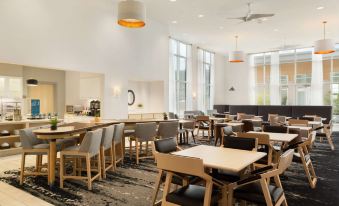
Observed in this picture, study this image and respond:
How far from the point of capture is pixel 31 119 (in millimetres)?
7129

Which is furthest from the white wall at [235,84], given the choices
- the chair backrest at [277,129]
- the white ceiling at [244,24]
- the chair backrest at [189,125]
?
the chair backrest at [277,129]

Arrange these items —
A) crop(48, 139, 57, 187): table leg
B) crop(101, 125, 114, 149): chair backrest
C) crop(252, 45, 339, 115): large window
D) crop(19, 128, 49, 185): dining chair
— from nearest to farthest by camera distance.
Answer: crop(48, 139, 57, 187): table leg, crop(19, 128, 49, 185): dining chair, crop(101, 125, 114, 149): chair backrest, crop(252, 45, 339, 115): large window

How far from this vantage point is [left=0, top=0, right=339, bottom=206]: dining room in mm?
3512

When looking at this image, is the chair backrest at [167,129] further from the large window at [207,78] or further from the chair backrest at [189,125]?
the large window at [207,78]

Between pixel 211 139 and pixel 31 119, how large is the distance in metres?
6.03

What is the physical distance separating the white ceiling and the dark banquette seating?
11.5 feet

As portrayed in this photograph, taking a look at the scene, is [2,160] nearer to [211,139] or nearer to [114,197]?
[114,197]

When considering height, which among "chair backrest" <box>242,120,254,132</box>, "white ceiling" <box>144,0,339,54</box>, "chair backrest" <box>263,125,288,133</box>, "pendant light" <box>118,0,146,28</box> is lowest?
"chair backrest" <box>242,120,254,132</box>

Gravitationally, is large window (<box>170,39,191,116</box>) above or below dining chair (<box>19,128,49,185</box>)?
above

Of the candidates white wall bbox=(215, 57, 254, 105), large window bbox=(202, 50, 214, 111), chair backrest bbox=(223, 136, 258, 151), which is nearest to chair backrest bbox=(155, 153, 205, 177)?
chair backrest bbox=(223, 136, 258, 151)

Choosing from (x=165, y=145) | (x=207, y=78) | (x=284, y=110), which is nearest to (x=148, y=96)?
(x=207, y=78)

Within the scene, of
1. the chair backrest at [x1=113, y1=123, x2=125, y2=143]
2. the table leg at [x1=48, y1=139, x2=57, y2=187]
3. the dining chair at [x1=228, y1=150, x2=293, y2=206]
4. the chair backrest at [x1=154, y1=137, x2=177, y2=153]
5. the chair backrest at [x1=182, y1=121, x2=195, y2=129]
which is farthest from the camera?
the chair backrest at [x1=182, y1=121, x2=195, y2=129]

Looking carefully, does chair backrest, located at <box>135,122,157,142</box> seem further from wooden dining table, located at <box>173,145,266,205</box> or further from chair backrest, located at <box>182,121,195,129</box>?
chair backrest, located at <box>182,121,195,129</box>

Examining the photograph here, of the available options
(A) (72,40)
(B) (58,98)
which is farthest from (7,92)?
(A) (72,40)
